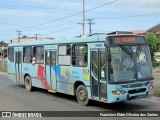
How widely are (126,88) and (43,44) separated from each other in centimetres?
585

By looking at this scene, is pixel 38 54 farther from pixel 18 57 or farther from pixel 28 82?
pixel 18 57

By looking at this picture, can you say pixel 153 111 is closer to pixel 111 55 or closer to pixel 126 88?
pixel 126 88

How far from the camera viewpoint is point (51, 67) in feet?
47.0

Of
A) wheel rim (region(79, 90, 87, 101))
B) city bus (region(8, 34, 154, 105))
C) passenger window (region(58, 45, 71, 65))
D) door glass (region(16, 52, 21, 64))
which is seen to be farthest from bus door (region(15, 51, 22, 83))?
wheel rim (region(79, 90, 87, 101))

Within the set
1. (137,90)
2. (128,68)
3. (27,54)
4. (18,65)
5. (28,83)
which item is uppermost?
(27,54)

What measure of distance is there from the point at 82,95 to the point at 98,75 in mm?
1388

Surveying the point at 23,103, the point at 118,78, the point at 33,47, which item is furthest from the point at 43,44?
the point at 118,78

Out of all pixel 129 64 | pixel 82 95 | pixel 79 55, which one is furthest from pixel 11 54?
pixel 129 64

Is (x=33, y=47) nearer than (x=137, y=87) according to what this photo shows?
No

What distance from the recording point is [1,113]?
34.1ft

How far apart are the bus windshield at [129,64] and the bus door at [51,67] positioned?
4.13 metres

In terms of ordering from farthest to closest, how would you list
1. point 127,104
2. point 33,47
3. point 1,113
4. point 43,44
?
point 33,47 < point 43,44 < point 127,104 < point 1,113

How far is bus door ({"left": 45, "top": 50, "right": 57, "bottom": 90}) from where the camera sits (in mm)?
14125

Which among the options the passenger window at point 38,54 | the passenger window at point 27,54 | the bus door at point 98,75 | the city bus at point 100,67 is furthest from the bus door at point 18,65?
the bus door at point 98,75
